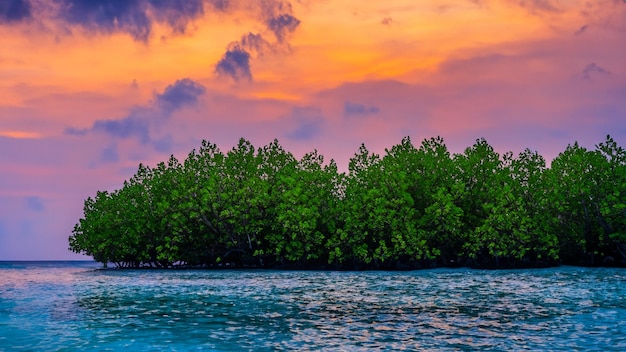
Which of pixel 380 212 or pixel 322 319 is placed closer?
pixel 322 319

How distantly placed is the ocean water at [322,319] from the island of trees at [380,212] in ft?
97.5

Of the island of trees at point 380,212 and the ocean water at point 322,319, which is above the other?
the island of trees at point 380,212

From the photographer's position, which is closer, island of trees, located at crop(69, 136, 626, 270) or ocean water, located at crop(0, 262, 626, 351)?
ocean water, located at crop(0, 262, 626, 351)

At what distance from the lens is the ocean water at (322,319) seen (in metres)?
19.4

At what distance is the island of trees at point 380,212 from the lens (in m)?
67.9

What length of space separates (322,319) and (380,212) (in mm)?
45183

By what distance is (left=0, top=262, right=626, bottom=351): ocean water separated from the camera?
63.7ft

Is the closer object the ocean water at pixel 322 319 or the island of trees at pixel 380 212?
the ocean water at pixel 322 319

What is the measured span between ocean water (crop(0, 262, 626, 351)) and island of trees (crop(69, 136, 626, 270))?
2973 cm

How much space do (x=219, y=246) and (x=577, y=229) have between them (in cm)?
4117

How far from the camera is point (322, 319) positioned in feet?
82.2

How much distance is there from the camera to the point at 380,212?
69688 millimetres

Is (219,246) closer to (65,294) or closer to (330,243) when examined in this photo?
(330,243)

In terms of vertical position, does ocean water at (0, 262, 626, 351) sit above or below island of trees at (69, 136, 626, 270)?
below
